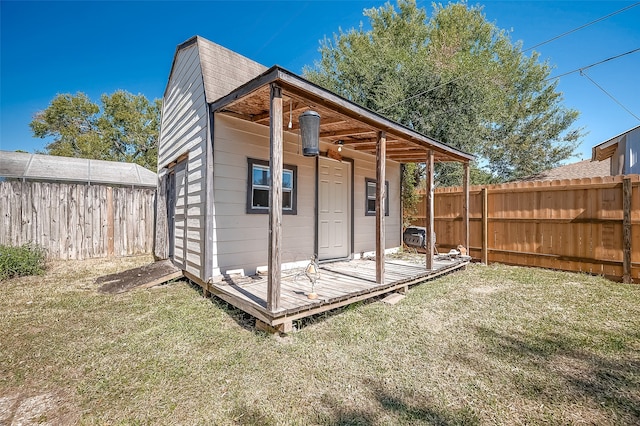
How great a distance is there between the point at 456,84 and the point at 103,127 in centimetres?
2645

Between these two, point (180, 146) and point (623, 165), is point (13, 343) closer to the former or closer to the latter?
point (180, 146)

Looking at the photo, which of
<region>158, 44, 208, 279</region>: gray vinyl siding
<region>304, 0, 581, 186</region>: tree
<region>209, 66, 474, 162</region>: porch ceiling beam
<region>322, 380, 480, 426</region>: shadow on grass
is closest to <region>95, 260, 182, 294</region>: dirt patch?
<region>158, 44, 208, 279</region>: gray vinyl siding

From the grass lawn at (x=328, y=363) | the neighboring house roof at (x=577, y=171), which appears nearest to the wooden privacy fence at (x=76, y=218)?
the grass lawn at (x=328, y=363)

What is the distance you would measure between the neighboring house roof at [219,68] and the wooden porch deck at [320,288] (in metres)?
2.96

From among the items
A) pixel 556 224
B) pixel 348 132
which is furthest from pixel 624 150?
pixel 348 132

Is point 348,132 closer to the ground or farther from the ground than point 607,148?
closer to the ground

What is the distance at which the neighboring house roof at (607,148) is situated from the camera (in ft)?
28.3

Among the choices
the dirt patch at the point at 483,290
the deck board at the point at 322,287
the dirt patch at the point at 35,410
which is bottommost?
the dirt patch at the point at 35,410

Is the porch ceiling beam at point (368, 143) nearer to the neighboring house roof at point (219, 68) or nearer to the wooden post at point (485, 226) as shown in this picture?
the neighboring house roof at point (219, 68)

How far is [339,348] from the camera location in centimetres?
301

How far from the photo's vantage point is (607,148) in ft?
31.5

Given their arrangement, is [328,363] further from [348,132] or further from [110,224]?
[110,224]

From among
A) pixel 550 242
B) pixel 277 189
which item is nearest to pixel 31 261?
pixel 277 189

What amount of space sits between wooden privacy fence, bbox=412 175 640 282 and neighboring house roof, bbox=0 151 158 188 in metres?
12.7
